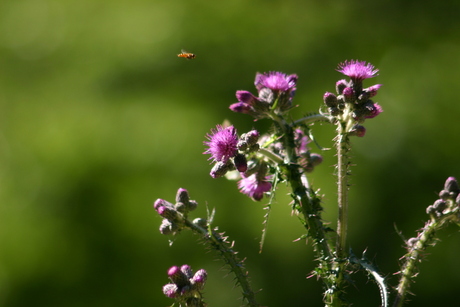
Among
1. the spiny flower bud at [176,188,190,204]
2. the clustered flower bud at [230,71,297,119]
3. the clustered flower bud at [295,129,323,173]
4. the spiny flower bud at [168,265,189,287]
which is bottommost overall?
the spiny flower bud at [168,265,189,287]

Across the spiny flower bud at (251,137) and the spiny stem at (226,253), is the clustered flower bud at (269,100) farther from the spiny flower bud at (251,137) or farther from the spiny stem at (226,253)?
the spiny stem at (226,253)

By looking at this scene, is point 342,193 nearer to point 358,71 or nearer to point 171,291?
point 358,71

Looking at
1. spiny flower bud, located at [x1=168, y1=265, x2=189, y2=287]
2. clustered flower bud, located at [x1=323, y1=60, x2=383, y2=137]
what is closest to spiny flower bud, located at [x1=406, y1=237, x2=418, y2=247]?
clustered flower bud, located at [x1=323, y1=60, x2=383, y2=137]

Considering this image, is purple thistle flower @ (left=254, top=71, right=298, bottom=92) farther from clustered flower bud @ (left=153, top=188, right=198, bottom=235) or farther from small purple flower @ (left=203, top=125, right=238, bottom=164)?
clustered flower bud @ (left=153, top=188, right=198, bottom=235)

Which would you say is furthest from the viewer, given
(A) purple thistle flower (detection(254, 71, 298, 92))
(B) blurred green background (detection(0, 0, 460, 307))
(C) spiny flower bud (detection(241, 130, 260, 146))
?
(B) blurred green background (detection(0, 0, 460, 307))

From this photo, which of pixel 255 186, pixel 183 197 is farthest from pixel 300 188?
pixel 183 197

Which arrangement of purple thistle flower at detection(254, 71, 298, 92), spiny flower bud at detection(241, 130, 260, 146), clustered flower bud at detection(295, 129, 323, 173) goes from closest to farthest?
spiny flower bud at detection(241, 130, 260, 146) < purple thistle flower at detection(254, 71, 298, 92) < clustered flower bud at detection(295, 129, 323, 173)

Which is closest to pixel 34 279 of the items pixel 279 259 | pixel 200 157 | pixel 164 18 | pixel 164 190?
pixel 164 190
